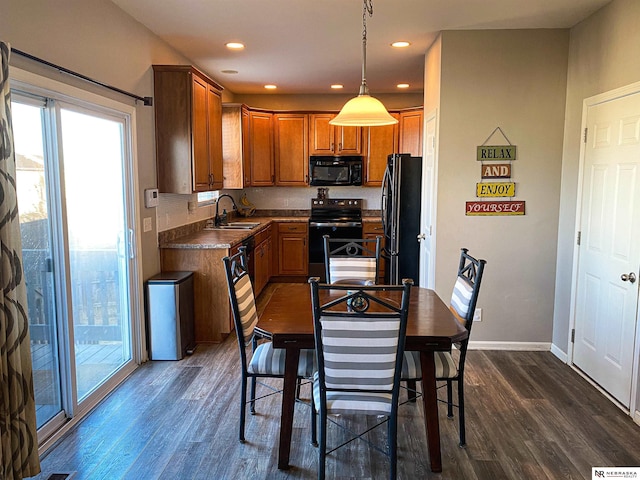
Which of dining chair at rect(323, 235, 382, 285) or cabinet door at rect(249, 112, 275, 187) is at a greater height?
cabinet door at rect(249, 112, 275, 187)

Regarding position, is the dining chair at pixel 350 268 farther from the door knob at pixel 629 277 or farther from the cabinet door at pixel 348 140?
the cabinet door at pixel 348 140

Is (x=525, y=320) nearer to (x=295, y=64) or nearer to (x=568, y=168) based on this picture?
(x=568, y=168)

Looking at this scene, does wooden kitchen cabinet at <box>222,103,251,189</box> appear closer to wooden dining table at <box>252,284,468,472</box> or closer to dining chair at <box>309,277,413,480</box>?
wooden dining table at <box>252,284,468,472</box>

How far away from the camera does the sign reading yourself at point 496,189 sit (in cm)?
397

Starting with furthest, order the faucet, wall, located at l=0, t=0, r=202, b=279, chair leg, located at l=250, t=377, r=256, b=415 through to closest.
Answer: the faucet, chair leg, located at l=250, t=377, r=256, b=415, wall, located at l=0, t=0, r=202, b=279

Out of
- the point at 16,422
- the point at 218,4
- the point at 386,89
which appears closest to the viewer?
the point at 16,422

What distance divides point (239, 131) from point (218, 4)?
2.80m

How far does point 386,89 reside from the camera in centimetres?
658

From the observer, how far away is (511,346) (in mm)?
4168

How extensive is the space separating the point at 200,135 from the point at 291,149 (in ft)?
8.54

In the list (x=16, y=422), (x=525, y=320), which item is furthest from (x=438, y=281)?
(x=16, y=422)

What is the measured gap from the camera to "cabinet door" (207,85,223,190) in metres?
4.71

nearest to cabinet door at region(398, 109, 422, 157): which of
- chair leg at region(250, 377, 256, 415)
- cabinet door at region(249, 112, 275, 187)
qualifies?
cabinet door at region(249, 112, 275, 187)

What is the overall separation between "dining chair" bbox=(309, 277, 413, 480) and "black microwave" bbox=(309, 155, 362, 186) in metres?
4.63
